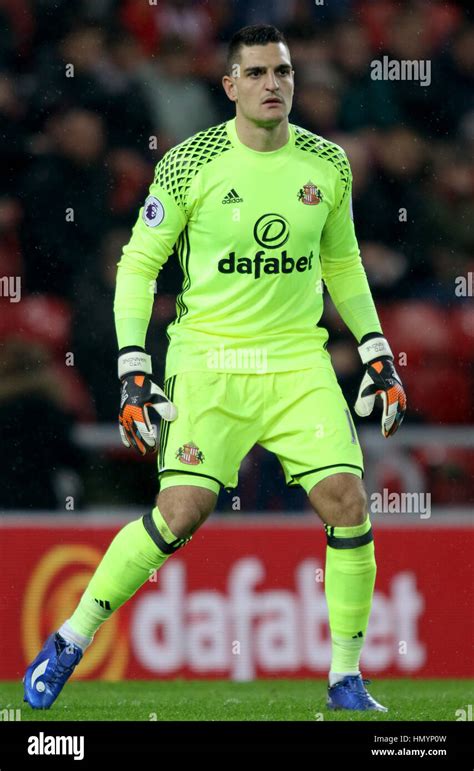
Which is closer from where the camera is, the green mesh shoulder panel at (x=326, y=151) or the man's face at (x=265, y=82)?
the man's face at (x=265, y=82)

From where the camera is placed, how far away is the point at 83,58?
796 cm

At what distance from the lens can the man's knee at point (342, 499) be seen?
509cm

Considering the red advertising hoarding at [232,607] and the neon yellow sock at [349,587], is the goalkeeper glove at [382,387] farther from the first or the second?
the red advertising hoarding at [232,607]

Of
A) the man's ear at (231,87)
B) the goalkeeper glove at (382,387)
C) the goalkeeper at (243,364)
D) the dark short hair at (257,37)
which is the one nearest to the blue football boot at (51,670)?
the goalkeeper at (243,364)

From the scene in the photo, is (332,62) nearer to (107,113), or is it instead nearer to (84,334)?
(107,113)

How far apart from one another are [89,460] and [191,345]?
2056 millimetres

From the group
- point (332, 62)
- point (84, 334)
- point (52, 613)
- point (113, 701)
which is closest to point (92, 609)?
point (113, 701)

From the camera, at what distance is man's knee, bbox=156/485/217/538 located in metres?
5.10

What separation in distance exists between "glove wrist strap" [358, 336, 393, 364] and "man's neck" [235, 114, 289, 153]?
2.30 ft

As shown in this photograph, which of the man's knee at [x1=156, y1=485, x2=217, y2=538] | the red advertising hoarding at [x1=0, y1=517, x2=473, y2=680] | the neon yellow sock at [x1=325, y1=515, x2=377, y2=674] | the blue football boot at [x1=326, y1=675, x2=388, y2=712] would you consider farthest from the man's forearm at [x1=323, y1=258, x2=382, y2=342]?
the red advertising hoarding at [x1=0, y1=517, x2=473, y2=680]

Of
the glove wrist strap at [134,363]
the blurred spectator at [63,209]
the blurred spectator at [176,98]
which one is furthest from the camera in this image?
the blurred spectator at [176,98]

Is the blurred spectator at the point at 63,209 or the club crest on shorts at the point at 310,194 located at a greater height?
the blurred spectator at the point at 63,209

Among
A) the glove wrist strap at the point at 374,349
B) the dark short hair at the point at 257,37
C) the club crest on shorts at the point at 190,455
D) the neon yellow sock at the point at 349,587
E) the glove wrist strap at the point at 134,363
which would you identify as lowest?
the neon yellow sock at the point at 349,587

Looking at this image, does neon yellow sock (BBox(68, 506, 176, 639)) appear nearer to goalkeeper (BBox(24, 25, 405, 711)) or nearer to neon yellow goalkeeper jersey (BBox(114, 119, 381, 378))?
goalkeeper (BBox(24, 25, 405, 711))
